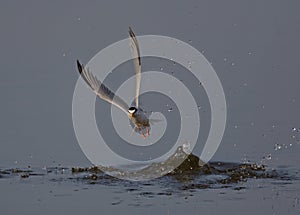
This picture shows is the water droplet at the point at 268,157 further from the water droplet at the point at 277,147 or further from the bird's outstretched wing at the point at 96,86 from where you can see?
the bird's outstretched wing at the point at 96,86

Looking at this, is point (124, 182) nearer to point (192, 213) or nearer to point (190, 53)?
point (192, 213)

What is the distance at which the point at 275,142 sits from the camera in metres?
11.3

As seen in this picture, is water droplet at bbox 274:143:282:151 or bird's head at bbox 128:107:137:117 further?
water droplet at bbox 274:143:282:151

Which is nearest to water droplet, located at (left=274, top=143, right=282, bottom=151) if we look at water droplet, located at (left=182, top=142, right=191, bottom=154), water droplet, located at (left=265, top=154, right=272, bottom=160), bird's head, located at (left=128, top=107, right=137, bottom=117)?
water droplet, located at (left=265, top=154, right=272, bottom=160)

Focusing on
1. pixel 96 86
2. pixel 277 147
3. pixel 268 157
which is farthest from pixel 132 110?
pixel 277 147

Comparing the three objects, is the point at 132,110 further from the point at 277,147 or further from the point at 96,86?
the point at 277,147

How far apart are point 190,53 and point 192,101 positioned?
1.53 metres

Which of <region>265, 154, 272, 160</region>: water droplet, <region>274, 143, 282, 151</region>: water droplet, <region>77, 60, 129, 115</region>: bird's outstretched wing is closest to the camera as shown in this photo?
<region>77, 60, 129, 115</region>: bird's outstretched wing

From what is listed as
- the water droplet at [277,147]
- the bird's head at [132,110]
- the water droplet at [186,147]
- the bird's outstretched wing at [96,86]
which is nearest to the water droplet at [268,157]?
the water droplet at [277,147]

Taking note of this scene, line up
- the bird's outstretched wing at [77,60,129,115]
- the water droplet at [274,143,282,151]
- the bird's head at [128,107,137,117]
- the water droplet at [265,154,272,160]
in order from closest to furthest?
the bird's outstretched wing at [77,60,129,115], the bird's head at [128,107,137,117], the water droplet at [265,154,272,160], the water droplet at [274,143,282,151]

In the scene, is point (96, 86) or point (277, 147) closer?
point (96, 86)

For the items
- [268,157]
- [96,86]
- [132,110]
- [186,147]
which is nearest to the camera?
[96,86]

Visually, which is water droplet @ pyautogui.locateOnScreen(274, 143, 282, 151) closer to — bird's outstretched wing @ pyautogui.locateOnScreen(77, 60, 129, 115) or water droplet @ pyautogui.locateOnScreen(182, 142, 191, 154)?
water droplet @ pyautogui.locateOnScreen(182, 142, 191, 154)

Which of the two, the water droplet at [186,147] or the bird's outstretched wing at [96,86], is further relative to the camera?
the water droplet at [186,147]
